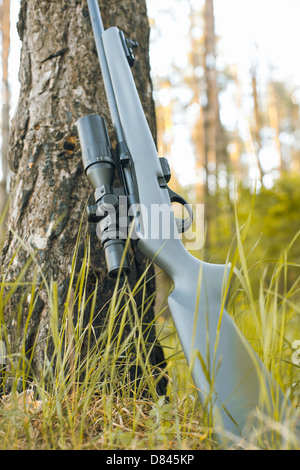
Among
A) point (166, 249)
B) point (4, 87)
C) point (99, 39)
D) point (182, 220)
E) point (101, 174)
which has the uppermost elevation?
point (4, 87)

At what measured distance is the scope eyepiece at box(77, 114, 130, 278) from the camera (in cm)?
142

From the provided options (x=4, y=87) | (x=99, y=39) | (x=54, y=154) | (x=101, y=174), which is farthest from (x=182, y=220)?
(x=4, y=87)

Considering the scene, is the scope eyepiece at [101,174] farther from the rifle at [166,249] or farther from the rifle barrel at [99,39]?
the rifle barrel at [99,39]

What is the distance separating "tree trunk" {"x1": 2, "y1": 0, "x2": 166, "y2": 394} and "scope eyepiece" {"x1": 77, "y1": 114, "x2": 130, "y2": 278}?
0.68ft

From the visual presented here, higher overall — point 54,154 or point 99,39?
point 99,39

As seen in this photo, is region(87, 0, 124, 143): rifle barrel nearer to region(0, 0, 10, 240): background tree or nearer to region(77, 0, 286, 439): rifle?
region(77, 0, 286, 439): rifle

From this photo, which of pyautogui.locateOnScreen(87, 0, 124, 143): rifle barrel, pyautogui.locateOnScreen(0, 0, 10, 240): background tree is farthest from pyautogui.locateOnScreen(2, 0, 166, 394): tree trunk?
pyautogui.locateOnScreen(0, 0, 10, 240): background tree

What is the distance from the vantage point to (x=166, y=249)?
4.58 feet

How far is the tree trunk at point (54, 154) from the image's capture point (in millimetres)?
1661

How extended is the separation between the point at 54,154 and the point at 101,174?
0.36m

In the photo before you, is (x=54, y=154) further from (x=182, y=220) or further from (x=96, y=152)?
(x=182, y=220)

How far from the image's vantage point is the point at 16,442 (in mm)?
1031

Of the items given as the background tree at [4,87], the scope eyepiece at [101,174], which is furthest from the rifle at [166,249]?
the background tree at [4,87]
